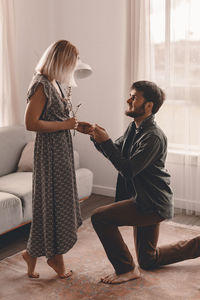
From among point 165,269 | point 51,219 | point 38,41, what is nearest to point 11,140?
point 38,41

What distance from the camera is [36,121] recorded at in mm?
2504

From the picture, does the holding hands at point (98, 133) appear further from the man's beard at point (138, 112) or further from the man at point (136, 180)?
the man's beard at point (138, 112)

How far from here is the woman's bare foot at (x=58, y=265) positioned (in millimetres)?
2719

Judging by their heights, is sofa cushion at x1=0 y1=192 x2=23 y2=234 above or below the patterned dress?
below

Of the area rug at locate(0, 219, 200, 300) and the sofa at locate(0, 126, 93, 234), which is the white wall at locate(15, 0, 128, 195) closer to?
the sofa at locate(0, 126, 93, 234)

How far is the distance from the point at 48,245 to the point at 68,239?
0.13m

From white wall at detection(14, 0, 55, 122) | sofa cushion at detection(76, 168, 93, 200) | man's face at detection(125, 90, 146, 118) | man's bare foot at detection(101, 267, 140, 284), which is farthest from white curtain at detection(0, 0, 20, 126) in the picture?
man's bare foot at detection(101, 267, 140, 284)

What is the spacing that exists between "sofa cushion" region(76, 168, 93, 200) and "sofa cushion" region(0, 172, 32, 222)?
1.53 feet

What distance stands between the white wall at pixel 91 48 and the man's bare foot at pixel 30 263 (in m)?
1.91

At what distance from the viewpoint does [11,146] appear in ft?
13.2

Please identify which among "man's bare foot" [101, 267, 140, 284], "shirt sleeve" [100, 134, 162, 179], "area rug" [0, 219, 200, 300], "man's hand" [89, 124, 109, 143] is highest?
"man's hand" [89, 124, 109, 143]

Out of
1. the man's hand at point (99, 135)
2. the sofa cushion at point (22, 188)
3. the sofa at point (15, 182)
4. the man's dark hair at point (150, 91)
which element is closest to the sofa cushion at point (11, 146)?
the sofa at point (15, 182)

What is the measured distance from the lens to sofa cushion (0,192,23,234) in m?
3.21

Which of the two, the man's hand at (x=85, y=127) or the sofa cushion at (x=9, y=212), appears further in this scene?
the sofa cushion at (x=9, y=212)
